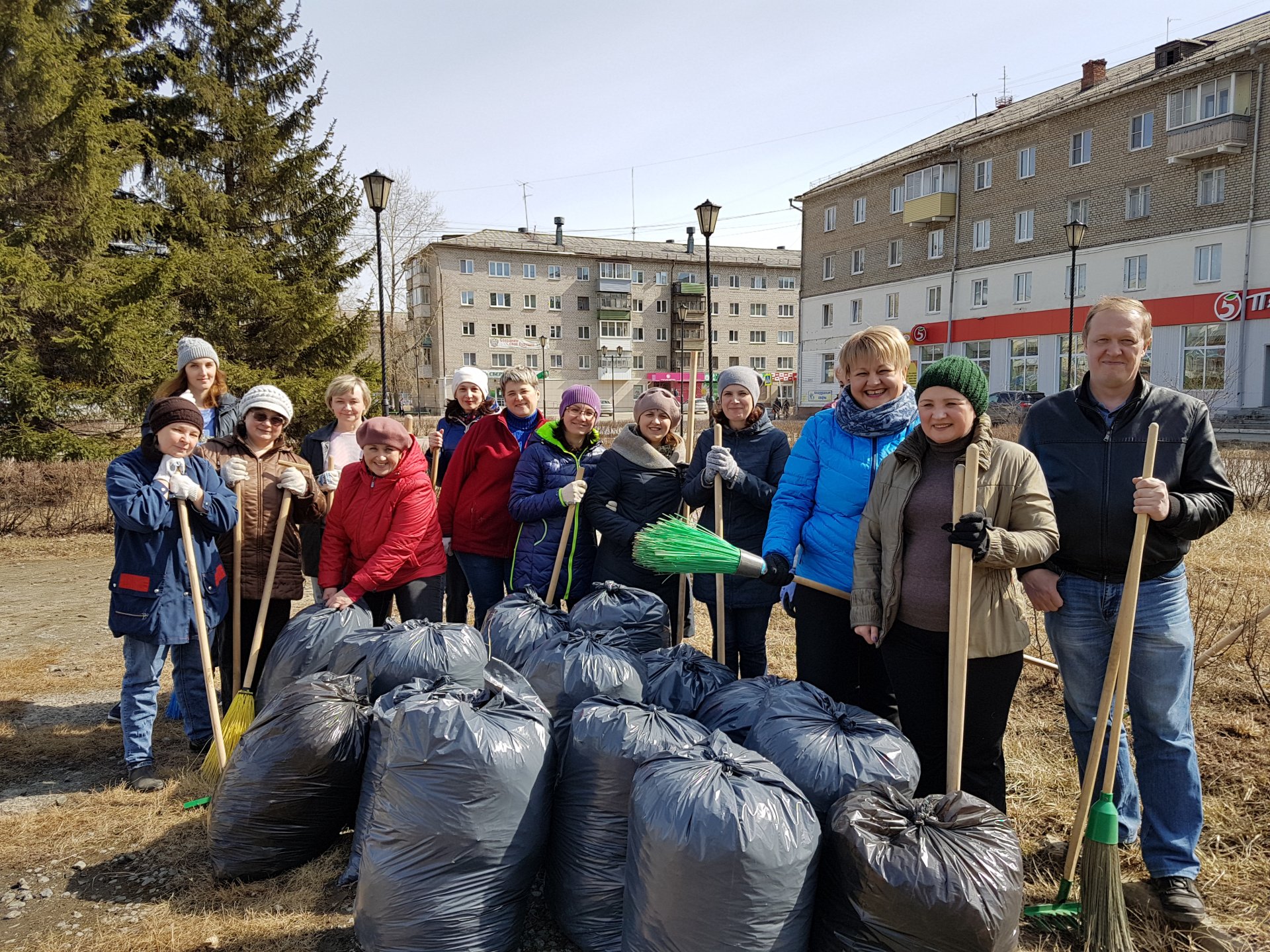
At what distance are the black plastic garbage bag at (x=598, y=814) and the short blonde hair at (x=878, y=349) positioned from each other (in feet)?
4.47

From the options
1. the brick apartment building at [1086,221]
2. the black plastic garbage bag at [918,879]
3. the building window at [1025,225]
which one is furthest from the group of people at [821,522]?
the building window at [1025,225]

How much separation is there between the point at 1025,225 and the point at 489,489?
31126 millimetres

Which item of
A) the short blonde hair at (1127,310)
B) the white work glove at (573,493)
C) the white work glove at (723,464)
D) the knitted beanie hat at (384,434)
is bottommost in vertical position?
the white work glove at (573,493)

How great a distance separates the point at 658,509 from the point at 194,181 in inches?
508

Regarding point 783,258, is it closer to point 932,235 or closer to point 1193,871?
point 932,235

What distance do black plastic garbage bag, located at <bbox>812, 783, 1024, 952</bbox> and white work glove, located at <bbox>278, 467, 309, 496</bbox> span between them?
283 centimetres

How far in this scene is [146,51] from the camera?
13.5 meters

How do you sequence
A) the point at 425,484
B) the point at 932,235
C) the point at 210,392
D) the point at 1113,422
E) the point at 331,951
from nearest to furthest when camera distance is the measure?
the point at 331,951
the point at 1113,422
the point at 425,484
the point at 210,392
the point at 932,235

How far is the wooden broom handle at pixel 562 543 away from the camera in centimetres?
391

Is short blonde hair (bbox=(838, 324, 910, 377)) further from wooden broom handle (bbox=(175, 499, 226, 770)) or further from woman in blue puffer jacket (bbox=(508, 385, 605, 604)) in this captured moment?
wooden broom handle (bbox=(175, 499, 226, 770))

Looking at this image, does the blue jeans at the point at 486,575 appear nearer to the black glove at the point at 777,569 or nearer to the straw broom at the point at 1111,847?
the black glove at the point at 777,569

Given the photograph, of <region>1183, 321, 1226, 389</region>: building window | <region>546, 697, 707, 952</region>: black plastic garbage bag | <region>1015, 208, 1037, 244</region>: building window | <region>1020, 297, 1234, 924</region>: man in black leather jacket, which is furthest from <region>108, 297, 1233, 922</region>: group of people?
<region>1015, 208, 1037, 244</region>: building window

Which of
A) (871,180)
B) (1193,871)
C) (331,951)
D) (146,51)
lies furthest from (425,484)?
(871,180)

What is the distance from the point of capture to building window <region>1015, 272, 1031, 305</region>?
29438 mm
